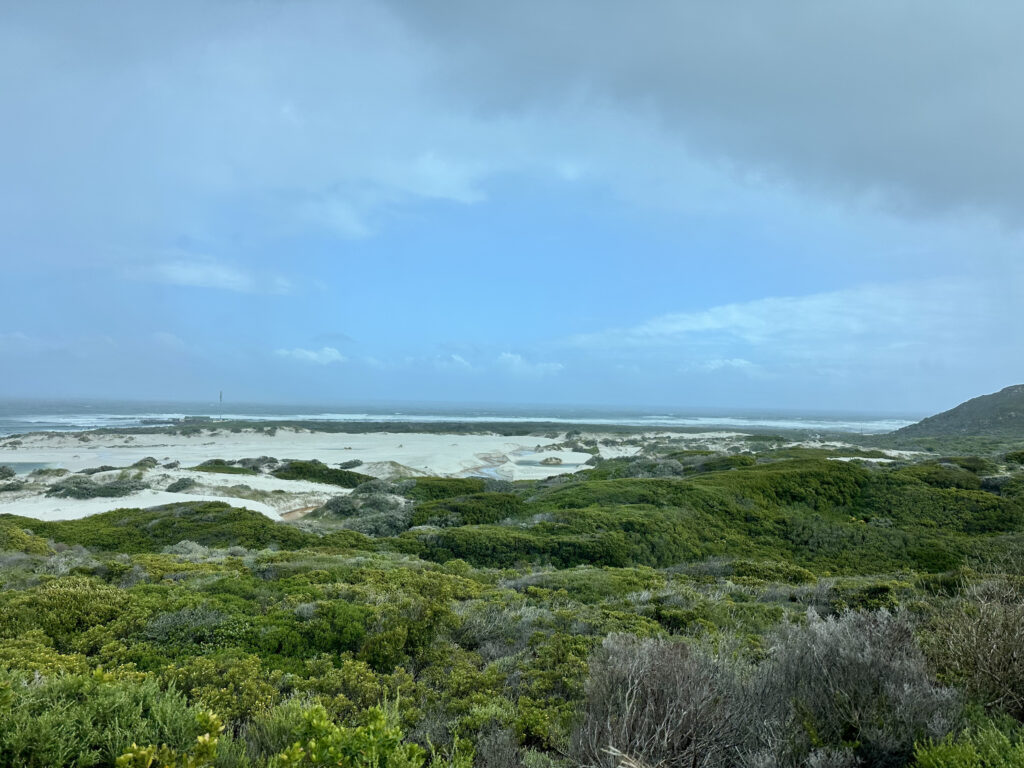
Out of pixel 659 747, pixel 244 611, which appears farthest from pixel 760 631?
pixel 244 611

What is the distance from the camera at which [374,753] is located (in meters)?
2.86

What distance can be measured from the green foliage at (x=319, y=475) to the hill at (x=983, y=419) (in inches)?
2761

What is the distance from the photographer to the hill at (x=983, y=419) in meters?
63.7

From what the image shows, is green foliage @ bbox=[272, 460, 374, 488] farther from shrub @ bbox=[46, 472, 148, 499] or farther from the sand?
shrub @ bbox=[46, 472, 148, 499]

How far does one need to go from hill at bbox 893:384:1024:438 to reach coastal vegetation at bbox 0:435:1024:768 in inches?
2595

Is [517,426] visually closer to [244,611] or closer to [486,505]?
[486,505]

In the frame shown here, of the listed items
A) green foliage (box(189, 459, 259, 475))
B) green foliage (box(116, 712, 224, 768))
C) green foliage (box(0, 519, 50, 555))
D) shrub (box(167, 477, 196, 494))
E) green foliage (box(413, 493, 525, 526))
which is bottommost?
green foliage (box(189, 459, 259, 475))

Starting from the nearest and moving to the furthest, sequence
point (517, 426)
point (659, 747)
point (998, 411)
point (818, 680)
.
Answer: point (659, 747) < point (818, 680) < point (998, 411) < point (517, 426)

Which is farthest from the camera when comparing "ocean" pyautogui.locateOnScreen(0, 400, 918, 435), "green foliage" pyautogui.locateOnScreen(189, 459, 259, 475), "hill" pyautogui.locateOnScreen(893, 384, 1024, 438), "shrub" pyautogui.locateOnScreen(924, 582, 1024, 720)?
"ocean" pyautogui.locateOnScreen(0, 400, 918, 435)

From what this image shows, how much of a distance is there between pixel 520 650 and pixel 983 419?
8942 centimetres

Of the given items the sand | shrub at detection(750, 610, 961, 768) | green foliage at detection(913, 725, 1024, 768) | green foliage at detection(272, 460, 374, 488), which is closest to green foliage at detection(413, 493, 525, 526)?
the sand

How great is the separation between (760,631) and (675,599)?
1521 millimetres

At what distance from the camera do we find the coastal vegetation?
3.43 metres

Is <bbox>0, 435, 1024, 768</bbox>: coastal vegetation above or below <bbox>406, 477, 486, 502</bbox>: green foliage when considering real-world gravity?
above
